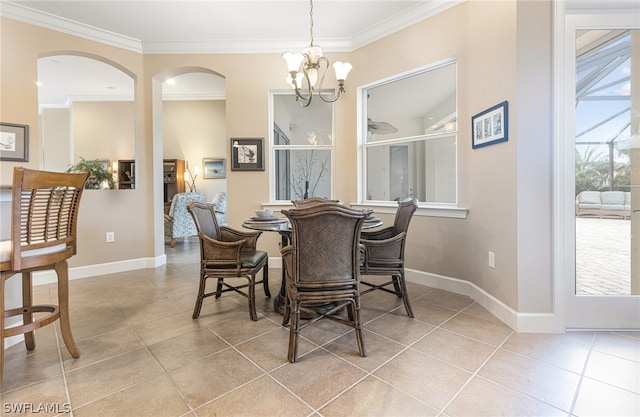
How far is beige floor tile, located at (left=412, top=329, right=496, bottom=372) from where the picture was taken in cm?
171

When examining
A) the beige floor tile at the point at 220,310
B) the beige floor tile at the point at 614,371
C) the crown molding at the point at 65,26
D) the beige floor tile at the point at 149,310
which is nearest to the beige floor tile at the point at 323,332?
the beige floor tile at the point at 220,310

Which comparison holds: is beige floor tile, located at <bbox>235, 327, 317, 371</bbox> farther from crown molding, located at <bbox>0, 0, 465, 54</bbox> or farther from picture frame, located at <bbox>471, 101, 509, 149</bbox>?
crown molding, located at <bbox>0, 0, 465, 54</bbox>

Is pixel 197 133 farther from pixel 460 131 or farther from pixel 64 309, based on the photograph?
pixel 460 131

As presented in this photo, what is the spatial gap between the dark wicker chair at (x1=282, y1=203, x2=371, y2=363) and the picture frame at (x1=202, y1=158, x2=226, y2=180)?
5840mm

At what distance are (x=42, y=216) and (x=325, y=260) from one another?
1580 millimetres

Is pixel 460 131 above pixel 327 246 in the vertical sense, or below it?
above

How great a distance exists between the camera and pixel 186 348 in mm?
1896

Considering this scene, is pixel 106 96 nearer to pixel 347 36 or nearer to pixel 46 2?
pixel 46 2

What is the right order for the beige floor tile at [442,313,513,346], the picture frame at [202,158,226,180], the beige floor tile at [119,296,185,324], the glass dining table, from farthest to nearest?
the picture frame at [202,158,226,180] < the beige floor tile at [119,296,185,324] < the glass dining table < the beige floor tile at [442,313,513,346]

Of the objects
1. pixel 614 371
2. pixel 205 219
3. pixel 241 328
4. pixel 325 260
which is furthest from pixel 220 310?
pixel 614 371

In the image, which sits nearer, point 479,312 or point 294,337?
point 294,337

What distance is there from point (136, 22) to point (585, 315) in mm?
5102

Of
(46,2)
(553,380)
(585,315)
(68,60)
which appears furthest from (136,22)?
(585,315)

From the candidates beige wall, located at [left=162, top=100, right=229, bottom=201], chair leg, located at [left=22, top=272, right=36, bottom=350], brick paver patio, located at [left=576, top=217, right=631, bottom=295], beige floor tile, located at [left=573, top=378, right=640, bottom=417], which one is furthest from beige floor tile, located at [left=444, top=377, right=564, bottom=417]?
beige wall, located at [left=162, top=100, right=229, bottom=201]
